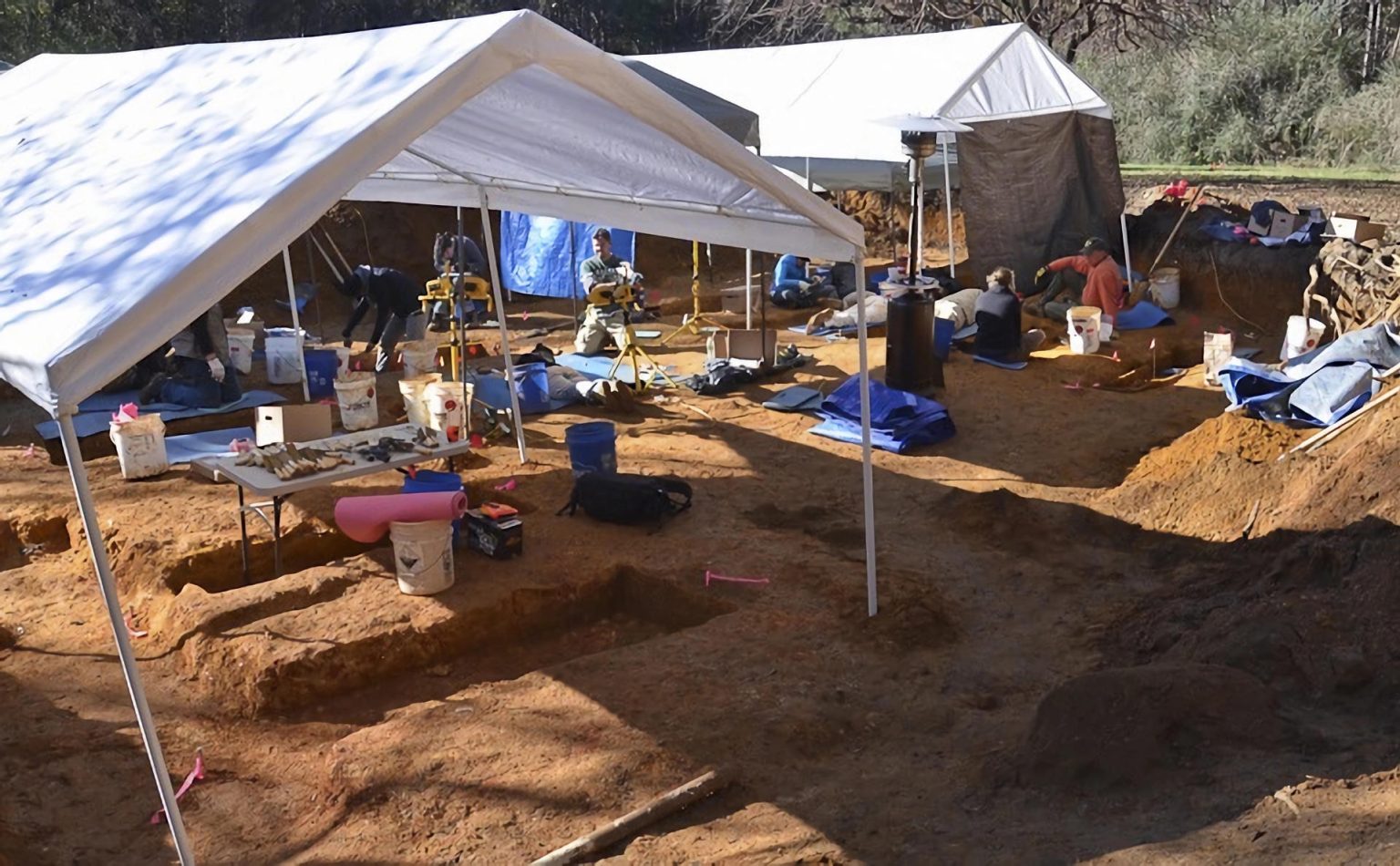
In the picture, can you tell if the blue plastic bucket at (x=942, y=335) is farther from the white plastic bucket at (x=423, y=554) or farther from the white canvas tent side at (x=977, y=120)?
the white plastic bucket at (x=423, y=554)

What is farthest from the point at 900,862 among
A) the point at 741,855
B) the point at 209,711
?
the point at 209,711

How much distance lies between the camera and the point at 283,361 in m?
12.3

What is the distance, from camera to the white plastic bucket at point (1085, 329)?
13.0 meters

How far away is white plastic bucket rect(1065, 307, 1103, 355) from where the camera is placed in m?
13.0

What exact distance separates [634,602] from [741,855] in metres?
2.96

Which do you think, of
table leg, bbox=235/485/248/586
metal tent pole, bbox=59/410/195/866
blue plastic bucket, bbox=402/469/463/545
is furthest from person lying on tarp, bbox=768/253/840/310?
metal tent pole, bbox=59/410/195/866

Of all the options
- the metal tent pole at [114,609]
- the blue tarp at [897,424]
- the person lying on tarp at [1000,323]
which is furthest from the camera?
the person lying on tarp at [1000,323]

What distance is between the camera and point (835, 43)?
16438 mm

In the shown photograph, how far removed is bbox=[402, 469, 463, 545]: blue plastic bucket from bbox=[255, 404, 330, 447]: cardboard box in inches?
48.8

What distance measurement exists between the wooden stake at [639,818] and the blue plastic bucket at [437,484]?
2.99 metres

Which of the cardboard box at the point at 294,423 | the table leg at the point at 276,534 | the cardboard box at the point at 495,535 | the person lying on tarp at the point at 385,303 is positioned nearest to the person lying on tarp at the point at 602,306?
A: the person lying on tarp at the point at 385,303

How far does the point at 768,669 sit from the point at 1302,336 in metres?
8.03

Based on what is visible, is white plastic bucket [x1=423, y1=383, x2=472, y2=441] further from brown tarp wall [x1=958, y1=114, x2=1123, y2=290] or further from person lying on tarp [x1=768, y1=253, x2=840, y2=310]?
brown tarp wall [x1=958, y1=114, x2=1123, y2=290]

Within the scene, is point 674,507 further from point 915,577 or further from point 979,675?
point 979,675
